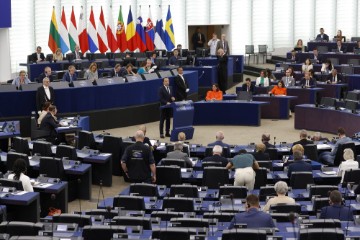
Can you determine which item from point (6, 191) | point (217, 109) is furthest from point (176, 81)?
point (6, 191)

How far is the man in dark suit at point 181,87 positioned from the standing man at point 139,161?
10.2m

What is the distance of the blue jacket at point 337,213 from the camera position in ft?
45.2

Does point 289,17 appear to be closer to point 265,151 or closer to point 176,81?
point 176,81

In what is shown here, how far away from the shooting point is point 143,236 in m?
12.7

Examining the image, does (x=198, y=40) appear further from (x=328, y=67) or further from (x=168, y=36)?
(x=328, y=67)

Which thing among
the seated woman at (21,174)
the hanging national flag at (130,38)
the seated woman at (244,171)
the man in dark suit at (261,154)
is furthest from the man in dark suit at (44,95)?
the hanging national flag at (130,38)

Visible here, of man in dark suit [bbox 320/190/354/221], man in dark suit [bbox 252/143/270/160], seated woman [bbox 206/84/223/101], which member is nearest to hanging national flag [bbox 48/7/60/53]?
seated woman [bbox 206/84/223/101]

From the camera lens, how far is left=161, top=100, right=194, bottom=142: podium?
25672 millimetres

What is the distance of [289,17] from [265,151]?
26965 mm

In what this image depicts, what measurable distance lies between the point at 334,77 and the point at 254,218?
19283mm

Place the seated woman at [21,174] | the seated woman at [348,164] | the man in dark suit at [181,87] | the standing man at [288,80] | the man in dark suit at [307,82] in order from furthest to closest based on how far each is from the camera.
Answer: the standing man at [288,80], the man in dark suit at [307,82], the man in dark suit at [181,87], the seated woman at [348,164], the seated woman at [21,174]

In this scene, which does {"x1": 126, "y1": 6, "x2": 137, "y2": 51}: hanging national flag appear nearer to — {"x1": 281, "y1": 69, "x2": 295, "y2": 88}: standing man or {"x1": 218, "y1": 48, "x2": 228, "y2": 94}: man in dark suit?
{"x1": 218, "y1": 48, "x2": 228, "y2": 94}: man in dark suit

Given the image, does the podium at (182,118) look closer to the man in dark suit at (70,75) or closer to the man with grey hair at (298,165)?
the man in dark suit at (70,75)

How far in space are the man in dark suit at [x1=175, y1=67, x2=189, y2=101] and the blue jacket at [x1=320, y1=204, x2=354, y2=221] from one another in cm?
1490
